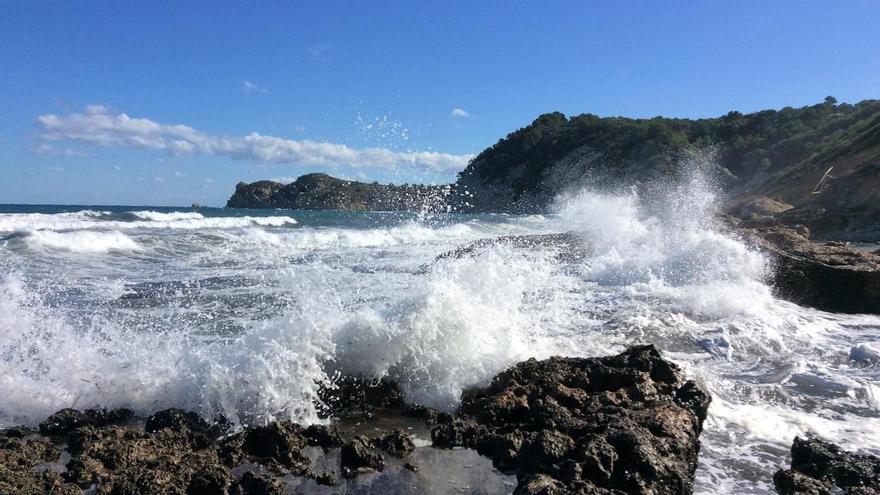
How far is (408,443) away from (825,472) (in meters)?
2.92

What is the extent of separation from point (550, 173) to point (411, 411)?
79.6 meters

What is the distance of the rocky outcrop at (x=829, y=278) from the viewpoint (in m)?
10.1

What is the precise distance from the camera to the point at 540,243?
1992 centimetres

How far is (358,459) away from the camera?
4.21m

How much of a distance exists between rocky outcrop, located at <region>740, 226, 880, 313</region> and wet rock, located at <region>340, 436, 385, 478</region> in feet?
30.3

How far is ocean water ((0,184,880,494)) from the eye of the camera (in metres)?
5.21

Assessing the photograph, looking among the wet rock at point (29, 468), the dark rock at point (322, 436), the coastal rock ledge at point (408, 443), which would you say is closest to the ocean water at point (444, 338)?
the coastal rock ledge at point (408, 443)

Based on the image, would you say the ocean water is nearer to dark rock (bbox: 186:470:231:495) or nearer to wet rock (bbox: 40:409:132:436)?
wet rock (bbox: 40:409:132:436)

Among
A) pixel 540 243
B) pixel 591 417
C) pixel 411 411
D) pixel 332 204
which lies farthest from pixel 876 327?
pixel 332 204

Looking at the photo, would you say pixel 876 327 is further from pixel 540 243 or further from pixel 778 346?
pixel 540 243

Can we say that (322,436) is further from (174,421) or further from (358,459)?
(174,421)

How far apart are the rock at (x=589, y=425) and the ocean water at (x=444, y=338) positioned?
13.2 inches

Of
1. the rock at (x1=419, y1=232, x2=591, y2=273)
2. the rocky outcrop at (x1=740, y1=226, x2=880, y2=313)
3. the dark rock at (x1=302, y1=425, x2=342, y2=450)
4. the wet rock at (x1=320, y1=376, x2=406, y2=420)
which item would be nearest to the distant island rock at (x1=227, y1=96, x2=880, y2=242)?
the rock at (x1=419, y1=232, x2=591, y2=273)

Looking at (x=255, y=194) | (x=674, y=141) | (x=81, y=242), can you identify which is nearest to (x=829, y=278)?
(x=81, y=242)
